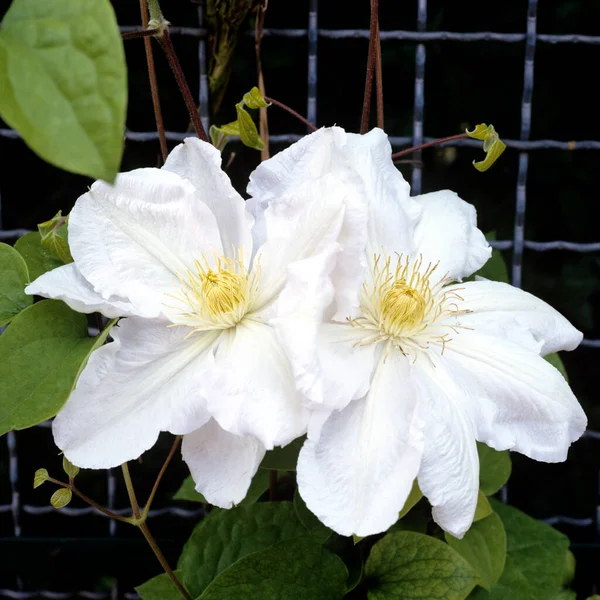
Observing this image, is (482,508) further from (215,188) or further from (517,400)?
(215,188)

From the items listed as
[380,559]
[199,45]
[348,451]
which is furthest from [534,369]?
[199,45]

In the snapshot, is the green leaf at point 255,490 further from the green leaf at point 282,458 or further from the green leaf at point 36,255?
the green leaf at point 36,255

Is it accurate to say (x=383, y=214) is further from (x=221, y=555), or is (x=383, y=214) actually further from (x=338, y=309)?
(x=221, y=555)

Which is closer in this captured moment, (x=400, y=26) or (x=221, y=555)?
(x=221, y=555)

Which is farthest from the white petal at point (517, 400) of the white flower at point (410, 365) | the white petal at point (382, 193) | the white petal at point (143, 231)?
the white petal at point (143, 231)

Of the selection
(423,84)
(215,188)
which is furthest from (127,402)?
(423,84)
